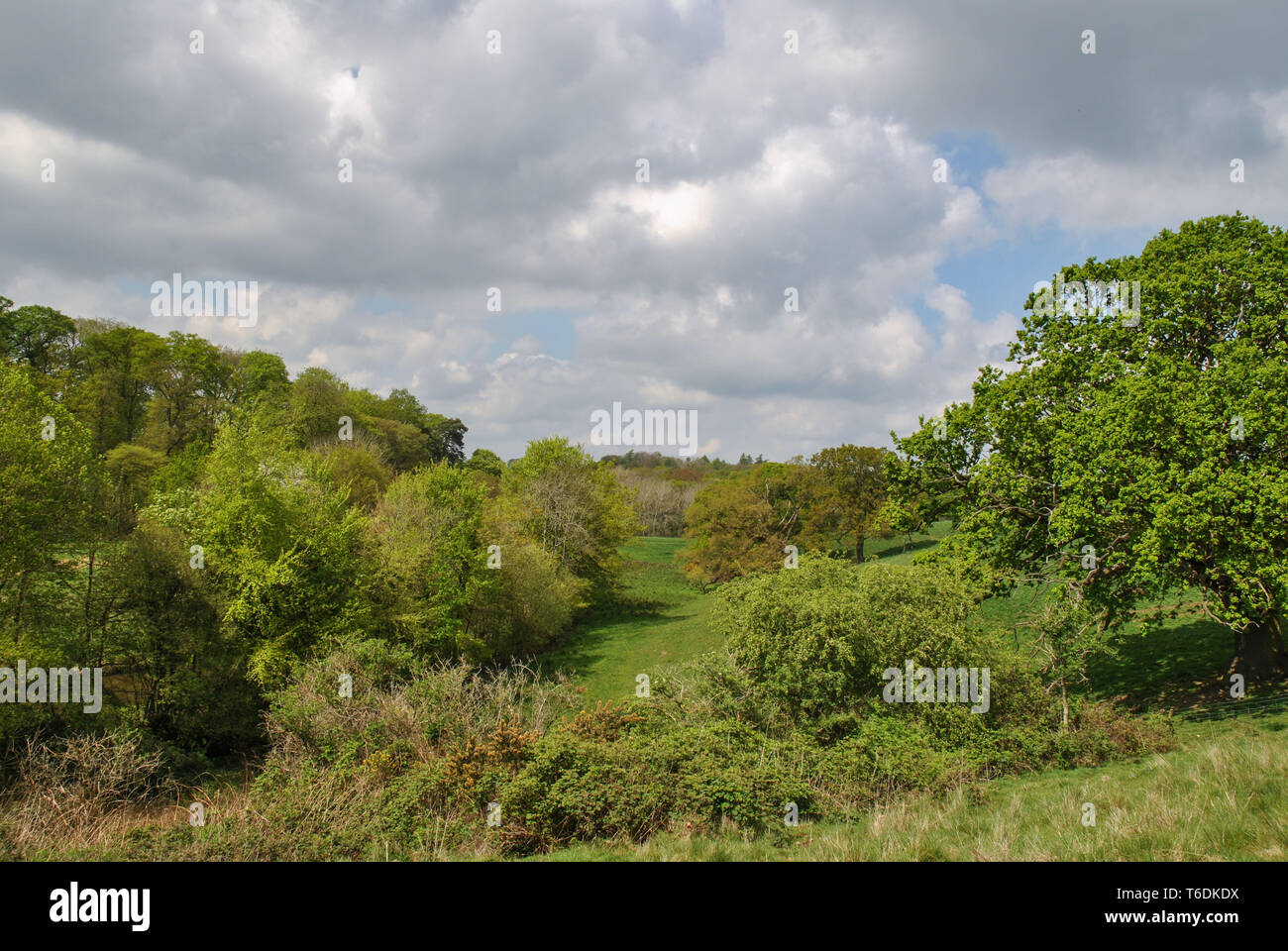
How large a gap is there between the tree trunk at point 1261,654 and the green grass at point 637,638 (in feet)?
56.2

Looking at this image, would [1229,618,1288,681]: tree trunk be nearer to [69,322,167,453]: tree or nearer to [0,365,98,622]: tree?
[0,365,98,622]: tree

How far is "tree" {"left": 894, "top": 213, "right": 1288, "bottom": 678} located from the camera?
609 inches

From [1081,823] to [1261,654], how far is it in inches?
559

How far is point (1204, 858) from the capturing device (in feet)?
21.5

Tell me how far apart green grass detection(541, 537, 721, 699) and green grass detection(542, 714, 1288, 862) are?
17.0m

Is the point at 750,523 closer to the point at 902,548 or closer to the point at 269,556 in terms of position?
the point at 902,548

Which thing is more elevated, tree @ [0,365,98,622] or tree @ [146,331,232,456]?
tree @ [146,331,232,456]

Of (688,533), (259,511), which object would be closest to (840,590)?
(259,511)

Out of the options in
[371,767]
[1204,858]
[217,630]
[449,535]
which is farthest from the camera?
[449,535]

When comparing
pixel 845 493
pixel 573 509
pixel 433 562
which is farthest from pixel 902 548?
pixel 433 562

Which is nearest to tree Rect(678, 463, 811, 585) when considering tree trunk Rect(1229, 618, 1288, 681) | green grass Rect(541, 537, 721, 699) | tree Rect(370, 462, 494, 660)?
green grass Rect(541, 537, 721, 699)
